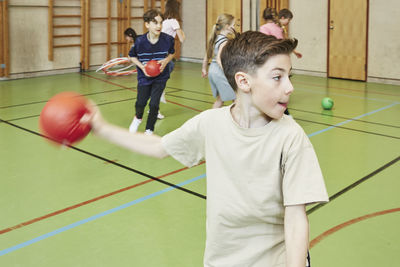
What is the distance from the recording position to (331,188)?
385 cm

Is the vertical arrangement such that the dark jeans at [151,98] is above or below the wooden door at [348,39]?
below

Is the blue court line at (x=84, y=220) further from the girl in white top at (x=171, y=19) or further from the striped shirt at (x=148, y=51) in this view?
the girl in white top at (x=171, y=19)

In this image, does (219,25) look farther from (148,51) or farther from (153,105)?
(153,105)

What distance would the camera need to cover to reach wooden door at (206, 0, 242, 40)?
1194 cm

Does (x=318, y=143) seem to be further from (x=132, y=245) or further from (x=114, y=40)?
(x=114, y=40)

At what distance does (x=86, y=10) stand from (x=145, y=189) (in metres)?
8.36


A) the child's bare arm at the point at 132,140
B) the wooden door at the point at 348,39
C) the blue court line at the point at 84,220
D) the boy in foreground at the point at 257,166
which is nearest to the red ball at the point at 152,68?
the blue court line at the point at 84,220

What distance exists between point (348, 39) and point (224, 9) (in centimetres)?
383

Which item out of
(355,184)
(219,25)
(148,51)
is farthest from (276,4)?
(355,184)

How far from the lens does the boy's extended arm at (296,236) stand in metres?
1.29

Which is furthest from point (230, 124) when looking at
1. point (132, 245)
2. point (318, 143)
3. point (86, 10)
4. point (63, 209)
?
point (86, 10)

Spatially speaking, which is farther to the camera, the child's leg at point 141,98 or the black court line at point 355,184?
the child's leg at point 141,98

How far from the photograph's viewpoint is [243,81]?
4.73 feet

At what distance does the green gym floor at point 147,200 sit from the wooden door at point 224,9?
231 inches
